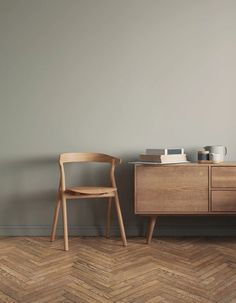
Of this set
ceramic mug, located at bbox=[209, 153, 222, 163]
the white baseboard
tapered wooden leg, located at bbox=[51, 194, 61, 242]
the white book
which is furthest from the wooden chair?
ceramic mug, located at bbox=[209, 153, 222, 163]

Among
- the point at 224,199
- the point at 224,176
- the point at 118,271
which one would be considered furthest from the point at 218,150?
Result: the point at 118,271

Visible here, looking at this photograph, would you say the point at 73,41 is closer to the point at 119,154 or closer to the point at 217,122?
the point at 119,154

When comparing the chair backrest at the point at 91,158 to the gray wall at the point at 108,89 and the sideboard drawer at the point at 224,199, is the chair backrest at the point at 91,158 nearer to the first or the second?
the gray wall at the point at 108,89

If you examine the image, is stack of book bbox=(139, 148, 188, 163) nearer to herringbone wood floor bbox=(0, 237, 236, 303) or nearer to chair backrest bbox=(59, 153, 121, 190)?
chair backrest bbox=(59, 153, 121, 190)

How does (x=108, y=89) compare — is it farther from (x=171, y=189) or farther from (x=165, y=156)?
(x=171, y=189)

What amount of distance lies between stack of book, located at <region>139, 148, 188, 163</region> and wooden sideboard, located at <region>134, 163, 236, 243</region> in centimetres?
6

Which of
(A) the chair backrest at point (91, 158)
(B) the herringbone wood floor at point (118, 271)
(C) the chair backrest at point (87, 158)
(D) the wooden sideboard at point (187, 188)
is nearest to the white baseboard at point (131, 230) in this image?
(B) the herringbone wood floor at point (118, 271)

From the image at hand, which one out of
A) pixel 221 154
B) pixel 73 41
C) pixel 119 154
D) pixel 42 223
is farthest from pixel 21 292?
pixel 73 41

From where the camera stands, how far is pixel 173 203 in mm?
2900

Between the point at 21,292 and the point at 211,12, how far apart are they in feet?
8.69

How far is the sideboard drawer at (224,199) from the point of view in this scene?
114 inches

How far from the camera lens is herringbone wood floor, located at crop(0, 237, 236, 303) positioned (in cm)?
202

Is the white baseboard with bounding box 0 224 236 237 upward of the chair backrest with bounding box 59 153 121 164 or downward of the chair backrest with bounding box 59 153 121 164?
downward

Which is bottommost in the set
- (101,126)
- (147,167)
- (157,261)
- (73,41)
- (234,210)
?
(157,261)
